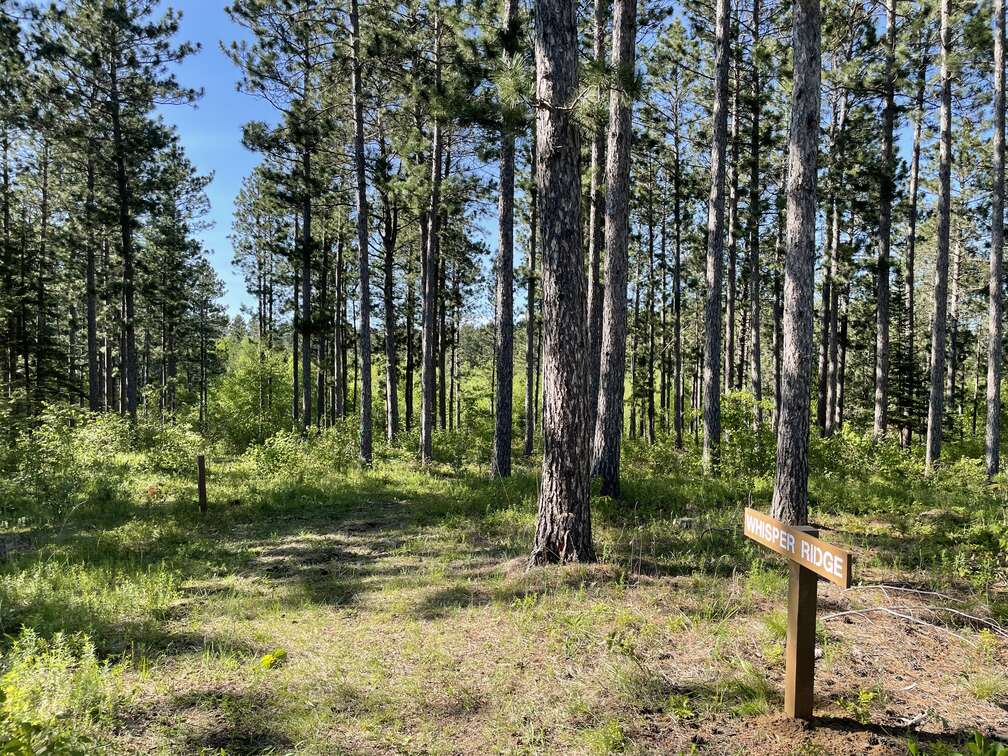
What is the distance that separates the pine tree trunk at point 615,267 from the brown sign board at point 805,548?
17.4ft

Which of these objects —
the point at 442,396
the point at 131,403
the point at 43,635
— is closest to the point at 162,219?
the point at 131,403

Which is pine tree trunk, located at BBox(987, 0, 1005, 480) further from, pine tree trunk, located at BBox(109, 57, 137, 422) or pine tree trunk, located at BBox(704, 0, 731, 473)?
pine tree trunk, located at BBox(109, 57, 137, 422)

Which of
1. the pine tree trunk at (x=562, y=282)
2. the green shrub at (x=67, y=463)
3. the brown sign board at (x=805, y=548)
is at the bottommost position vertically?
the green shrub at (x=67, y=463)

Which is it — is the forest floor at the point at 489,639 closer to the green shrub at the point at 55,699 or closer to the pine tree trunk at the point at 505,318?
the green shrub at the point at 55,699

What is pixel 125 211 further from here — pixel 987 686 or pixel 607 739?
pixel 987 686

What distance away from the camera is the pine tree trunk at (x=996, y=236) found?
40.5 ft

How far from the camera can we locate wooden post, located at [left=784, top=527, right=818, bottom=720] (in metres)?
3.24

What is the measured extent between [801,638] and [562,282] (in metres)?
3.96

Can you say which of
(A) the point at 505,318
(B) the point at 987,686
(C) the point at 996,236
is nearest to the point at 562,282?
(B) the point at 987,686

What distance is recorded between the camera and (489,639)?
4637 millimetres

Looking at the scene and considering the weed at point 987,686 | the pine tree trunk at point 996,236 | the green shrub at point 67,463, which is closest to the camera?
the weed at point 987,686

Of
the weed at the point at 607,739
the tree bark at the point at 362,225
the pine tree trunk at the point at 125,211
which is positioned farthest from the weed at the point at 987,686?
the pine tree trunk at the point at 125,211

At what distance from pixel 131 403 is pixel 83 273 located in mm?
8686

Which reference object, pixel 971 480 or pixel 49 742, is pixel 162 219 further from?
pixel 971 480
